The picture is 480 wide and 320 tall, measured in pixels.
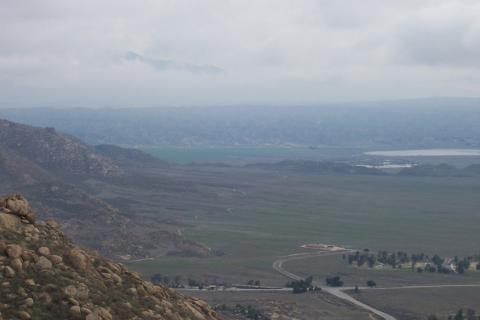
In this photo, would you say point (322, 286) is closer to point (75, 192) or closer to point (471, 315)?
point (471, 315)

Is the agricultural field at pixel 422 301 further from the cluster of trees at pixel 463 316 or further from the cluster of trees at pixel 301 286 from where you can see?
the cluster of trees at pixel 301 286

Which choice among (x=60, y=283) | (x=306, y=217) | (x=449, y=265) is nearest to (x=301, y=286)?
(x=449, y=265)

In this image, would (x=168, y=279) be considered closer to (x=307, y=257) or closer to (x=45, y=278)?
(x=307, y=257)

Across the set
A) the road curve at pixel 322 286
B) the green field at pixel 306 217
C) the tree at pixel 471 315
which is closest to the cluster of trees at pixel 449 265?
the green field at pixel 306 217

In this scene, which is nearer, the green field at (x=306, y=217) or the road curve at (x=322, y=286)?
the road curve at (x=322, y=286)

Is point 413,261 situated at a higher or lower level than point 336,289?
higher
